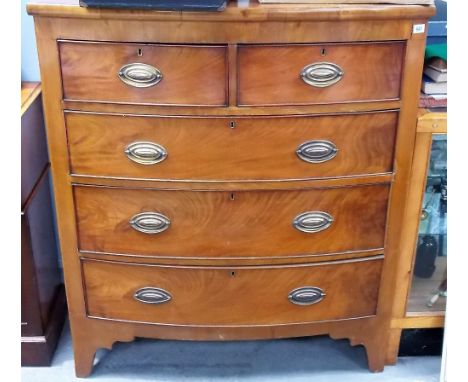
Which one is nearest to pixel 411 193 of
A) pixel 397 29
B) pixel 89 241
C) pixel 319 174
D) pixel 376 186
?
pixel 376 186

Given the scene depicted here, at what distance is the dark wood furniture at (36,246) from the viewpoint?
168cm

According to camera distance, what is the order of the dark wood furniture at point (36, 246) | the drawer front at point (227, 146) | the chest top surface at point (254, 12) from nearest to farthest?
the chest top surface at point (254, 12), the drawer front at point (227, 146), the dark wood furniture at point (36, 246)

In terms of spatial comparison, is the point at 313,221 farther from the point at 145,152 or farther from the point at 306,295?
the point at 145,152

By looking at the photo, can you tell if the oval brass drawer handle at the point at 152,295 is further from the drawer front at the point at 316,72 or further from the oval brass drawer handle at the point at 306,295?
the drawer front at the point at 316,72

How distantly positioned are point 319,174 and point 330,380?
626mm

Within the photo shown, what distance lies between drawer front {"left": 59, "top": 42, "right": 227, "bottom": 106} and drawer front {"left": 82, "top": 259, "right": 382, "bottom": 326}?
43 centimetres

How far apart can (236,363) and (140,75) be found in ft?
2.90

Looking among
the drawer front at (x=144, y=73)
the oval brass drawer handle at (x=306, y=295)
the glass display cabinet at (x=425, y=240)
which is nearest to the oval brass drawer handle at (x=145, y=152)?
the drawer front at (x=144, y=73)

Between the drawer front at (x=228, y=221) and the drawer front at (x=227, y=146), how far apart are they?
2.1 inches

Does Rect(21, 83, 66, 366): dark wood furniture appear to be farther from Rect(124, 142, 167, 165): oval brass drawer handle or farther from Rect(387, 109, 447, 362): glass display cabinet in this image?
Rect(387, 109, 447, 362): glass display cabinet

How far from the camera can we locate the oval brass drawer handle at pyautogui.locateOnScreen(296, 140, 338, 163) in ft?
4.78

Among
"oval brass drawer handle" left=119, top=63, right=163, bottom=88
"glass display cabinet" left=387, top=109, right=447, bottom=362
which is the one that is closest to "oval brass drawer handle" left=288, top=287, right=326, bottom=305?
"glass display cabinet" left=387, top=109, right=447, bottom=362

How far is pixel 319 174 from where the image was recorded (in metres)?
1.49
